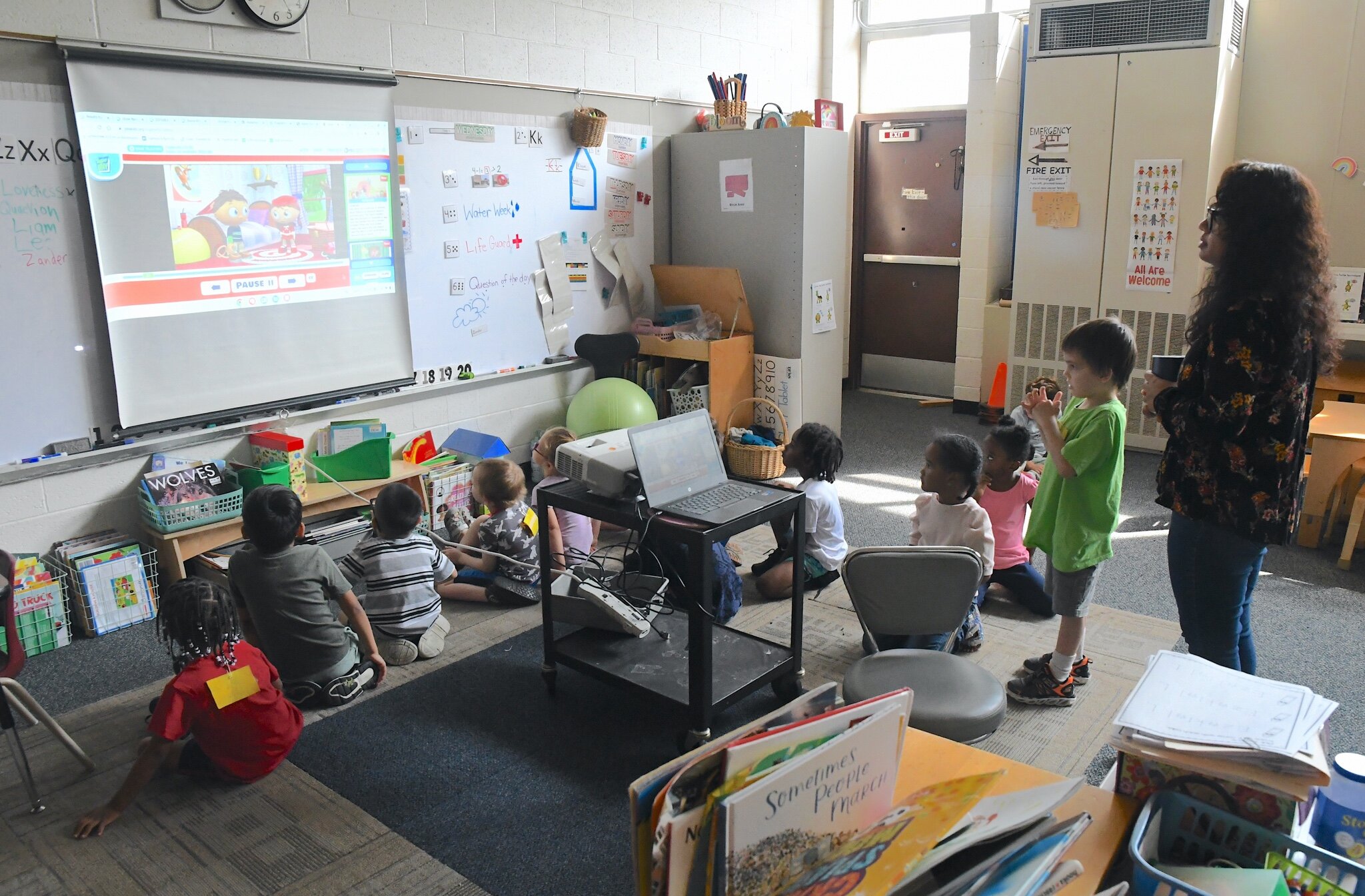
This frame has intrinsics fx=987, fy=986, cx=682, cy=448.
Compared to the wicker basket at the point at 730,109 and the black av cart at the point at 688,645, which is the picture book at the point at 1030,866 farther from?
the wicker basket at the point at 730,109

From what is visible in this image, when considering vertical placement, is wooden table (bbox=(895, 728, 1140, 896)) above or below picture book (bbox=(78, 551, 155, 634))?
above

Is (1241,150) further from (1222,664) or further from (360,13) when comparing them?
(360,13)

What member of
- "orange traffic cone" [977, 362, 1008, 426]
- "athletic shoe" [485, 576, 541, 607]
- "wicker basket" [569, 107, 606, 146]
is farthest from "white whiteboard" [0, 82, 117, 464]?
"orange traffic cone" [977, 362, 1008, 426]

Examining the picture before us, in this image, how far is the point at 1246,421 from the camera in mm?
2031

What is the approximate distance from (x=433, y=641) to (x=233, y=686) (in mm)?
A: 903

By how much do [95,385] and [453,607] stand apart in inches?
55.8

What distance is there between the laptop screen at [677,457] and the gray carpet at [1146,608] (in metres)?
1.61

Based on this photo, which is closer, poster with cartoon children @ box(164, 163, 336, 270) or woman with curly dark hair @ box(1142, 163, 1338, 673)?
woman with curly dark hair @ box(1142, 163, 1338, 673)

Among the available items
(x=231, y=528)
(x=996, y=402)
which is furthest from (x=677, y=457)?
(x=996, y=402)

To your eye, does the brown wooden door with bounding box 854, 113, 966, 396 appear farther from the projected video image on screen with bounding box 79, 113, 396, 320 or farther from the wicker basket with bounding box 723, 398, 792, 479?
the projected video image on screen with bounding box 79, 113, 396, 320

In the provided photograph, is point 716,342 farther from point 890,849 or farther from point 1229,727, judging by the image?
point 890,849

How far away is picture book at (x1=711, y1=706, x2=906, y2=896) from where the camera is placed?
3.07 feet

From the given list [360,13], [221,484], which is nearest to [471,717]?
[221,484]

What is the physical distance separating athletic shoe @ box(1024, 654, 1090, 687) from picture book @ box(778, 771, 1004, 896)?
192cm
